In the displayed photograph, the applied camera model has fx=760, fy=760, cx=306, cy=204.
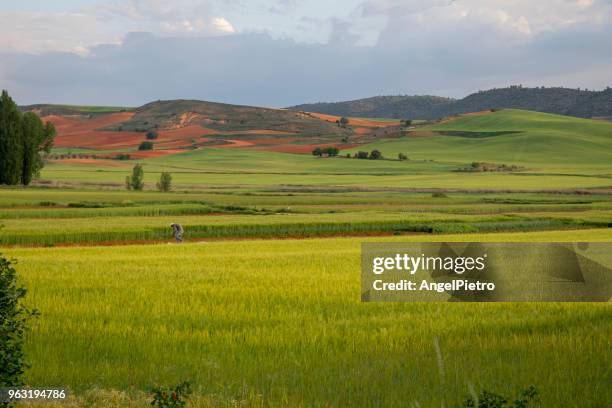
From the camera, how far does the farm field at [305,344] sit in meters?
7.79

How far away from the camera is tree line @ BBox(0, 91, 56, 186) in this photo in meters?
74.4

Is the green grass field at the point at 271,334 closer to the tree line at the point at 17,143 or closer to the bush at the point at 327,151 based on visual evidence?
the tree line at the point at 17,143

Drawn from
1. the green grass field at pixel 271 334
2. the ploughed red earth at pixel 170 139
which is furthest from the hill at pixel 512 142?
the green grass field at pixel 271 334

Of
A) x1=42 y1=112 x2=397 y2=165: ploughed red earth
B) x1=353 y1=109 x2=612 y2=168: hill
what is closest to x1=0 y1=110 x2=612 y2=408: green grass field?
x1=353 y1=109 x2=612 y2=168: hill

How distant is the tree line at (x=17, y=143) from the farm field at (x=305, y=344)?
62879 millimetres

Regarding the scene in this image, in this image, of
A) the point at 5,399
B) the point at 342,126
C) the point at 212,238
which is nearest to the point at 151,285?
the point at 5,399

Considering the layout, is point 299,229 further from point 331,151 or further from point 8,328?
point 331,151

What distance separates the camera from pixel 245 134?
167625 mm

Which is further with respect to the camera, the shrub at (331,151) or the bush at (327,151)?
the bush at (327,151)

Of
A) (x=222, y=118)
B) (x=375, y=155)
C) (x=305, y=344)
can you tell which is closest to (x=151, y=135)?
(x=222, y=118)

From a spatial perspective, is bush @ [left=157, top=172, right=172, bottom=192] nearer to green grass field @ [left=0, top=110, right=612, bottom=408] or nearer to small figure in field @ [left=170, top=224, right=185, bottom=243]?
green grass field @ [left=0, top=110, right=612, bottom=408]

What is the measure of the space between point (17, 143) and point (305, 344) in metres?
70.8

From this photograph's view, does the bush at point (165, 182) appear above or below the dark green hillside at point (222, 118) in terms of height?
below

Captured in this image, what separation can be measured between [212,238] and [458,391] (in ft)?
115
